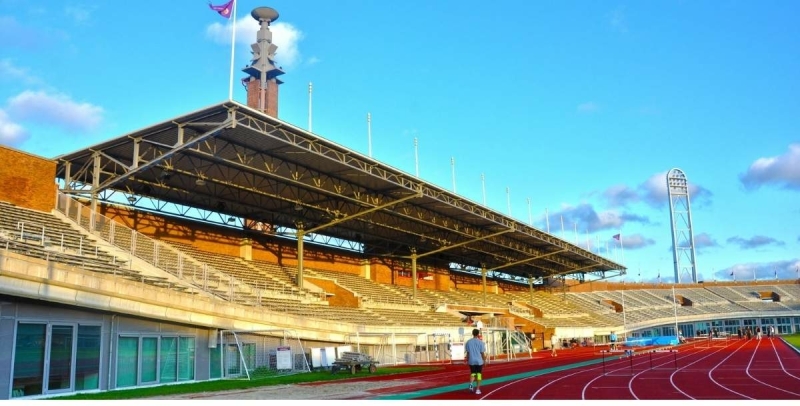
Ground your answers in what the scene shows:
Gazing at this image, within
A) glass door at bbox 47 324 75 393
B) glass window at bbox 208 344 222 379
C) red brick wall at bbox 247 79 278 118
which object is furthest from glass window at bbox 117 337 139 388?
red brick wall at bbox 247 79 278 118

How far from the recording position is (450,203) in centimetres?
4609

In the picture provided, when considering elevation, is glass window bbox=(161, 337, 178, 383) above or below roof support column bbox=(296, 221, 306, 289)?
below

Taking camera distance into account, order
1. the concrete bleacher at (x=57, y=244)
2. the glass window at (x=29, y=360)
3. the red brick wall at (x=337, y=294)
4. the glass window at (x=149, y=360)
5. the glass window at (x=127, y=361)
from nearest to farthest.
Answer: the glass window at (x=29, y=360), the glass window at (x=127, y=361), the concrete bleacher at (x=57, y=244), the glass window at (x=149, y=360), the red brick wall at (x=337, y=294)

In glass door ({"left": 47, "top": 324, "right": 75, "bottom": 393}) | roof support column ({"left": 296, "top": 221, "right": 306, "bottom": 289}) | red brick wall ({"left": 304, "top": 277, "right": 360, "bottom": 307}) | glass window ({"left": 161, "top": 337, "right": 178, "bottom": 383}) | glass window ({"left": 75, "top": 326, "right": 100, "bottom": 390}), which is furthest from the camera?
red brick wall ({"left": 304, "top": 277, "right": 360, "bottom": 307})

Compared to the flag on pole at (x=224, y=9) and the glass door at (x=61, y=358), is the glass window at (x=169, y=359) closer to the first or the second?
the glass door at (x=61, y=358)

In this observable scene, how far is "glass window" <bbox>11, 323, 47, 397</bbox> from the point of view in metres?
16.4

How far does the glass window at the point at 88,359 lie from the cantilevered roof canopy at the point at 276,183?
11.2 m

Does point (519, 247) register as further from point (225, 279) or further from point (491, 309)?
point (225, 279)

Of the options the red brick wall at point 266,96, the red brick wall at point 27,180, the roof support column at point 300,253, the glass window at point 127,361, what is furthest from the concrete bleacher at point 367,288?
the red brick wall at point 266,96

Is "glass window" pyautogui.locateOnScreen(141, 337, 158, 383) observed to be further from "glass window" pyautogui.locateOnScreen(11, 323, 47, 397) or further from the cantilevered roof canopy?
the cantilevered roof canopy

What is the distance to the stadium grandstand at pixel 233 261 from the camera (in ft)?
61.0

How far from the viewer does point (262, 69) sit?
82750mm

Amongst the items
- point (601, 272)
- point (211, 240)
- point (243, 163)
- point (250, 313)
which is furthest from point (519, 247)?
point (250, 313)

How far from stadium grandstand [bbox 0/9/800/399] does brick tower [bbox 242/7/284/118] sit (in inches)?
1259
